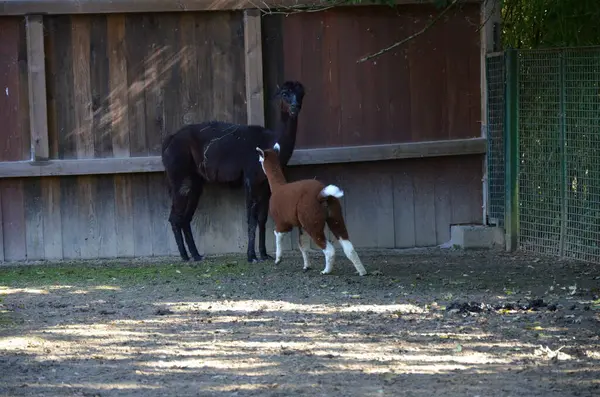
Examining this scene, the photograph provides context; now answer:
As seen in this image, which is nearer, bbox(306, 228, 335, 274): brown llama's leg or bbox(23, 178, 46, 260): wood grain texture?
bbox(306, 228, 335, 274): brown llama's leg

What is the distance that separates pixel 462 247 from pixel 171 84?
146 inches

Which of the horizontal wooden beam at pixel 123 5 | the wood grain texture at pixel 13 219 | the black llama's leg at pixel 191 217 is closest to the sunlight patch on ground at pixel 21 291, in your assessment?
the wood grain texture at pixel 13 219

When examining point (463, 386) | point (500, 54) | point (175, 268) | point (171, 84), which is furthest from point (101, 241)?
point (463, 386)

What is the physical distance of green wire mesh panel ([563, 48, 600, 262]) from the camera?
9938 millimetres

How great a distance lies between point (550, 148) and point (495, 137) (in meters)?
0.98

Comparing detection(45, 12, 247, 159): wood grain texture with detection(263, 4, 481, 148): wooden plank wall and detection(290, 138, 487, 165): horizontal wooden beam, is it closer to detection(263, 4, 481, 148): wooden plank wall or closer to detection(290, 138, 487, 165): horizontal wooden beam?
detection(263, 4, 481, 148): wooden plank wall

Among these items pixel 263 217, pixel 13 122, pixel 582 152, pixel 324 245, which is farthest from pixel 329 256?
pixel 13 122

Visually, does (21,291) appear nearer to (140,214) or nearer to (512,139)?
(140,214)

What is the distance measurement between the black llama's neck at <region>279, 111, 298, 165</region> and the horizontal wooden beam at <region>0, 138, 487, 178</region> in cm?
56

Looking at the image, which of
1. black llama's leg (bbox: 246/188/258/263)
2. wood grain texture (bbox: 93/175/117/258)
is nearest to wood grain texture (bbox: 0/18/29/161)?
wood grain texture (bbox: 93/175/117/258)

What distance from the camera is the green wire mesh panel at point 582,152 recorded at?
9938 millimetres

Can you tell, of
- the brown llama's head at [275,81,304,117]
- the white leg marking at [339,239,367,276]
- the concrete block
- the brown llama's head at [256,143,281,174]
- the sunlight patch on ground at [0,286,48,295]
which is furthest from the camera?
the concrete block

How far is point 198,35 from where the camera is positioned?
11.1m

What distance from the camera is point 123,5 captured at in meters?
10.9
